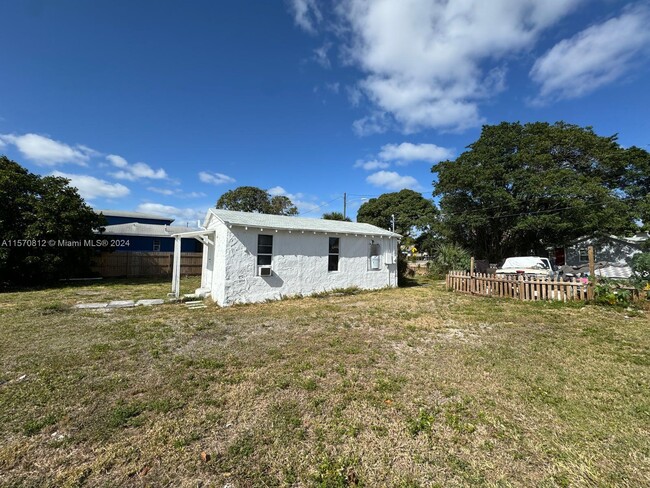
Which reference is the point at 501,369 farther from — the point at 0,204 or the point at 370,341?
the point at 0,204

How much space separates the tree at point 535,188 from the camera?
18.1m

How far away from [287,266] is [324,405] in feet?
24.0

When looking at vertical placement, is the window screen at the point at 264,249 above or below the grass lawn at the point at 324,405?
above

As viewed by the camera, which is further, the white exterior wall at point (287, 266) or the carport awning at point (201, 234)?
the carport awning at point (201, 234)

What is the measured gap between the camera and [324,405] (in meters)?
3.23

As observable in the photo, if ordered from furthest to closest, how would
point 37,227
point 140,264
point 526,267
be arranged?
point 140,264
point 526,267
point 37,227

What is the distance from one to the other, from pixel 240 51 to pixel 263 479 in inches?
454

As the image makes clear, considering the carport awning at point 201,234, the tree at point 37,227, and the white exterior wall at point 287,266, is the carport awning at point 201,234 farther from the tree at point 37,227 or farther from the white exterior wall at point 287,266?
the tree at point 37,227

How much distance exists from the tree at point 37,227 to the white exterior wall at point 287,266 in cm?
879

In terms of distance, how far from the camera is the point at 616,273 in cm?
1842

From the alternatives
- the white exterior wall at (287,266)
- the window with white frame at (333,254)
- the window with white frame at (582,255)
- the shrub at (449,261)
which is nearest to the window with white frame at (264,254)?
the white exterior wall at (287,266)

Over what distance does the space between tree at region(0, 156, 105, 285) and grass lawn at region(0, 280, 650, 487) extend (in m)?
8.77

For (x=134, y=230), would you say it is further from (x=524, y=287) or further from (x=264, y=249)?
(x=524, y=287)

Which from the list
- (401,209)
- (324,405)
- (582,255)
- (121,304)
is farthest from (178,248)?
(401,209)
